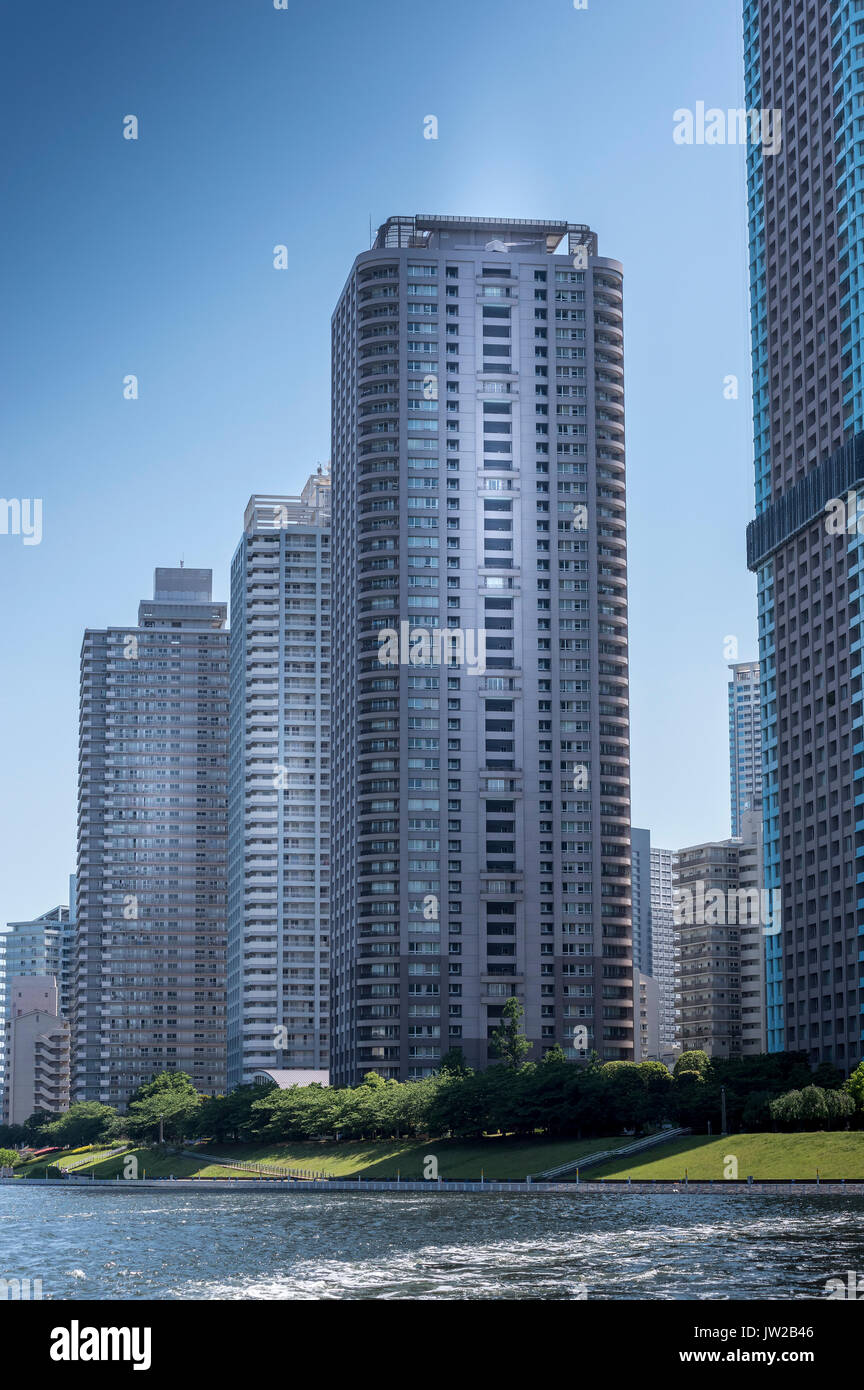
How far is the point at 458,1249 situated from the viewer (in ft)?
256

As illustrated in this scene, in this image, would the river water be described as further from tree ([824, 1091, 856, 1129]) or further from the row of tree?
the row of tree

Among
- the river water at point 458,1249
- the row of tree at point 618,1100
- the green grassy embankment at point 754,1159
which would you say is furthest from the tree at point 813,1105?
the river water at point 458,1249

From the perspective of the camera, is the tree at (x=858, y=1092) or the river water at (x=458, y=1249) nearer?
the river water at (x=458, y=1249)

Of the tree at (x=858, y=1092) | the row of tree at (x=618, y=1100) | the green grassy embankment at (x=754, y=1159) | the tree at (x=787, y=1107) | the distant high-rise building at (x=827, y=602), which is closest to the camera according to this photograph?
the green grassy embankment at (x=754, y=1159)

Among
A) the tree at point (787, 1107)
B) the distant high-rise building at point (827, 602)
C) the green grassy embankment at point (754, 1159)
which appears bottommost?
the green grassy embankment at point (754, 1159)

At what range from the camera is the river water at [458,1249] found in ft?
204

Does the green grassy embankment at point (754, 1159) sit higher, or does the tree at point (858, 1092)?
the tree at point (858, 1092)

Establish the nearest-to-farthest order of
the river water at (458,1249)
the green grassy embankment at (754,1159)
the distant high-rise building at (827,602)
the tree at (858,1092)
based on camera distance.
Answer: the river water at (458,1249) < the green grassy embankment at (754,1159) < the tree at (858,1092) < the distant high-rise building at (827,602)

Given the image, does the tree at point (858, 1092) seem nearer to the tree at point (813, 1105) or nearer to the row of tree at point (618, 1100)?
the row of tree at point (618, 1100)

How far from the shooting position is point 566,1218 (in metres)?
97.2
